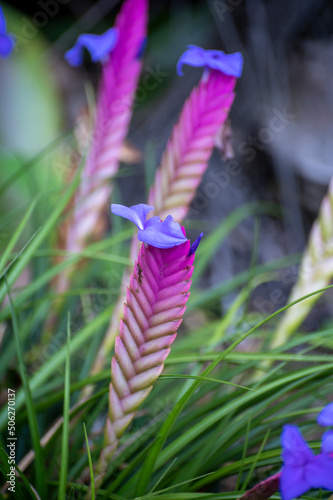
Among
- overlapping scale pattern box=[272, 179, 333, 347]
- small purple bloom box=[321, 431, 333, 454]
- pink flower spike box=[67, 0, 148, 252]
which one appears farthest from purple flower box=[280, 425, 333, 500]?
pink flower spike box=[67, 0, 148, 252]

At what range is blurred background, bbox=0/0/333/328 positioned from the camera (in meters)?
1.48

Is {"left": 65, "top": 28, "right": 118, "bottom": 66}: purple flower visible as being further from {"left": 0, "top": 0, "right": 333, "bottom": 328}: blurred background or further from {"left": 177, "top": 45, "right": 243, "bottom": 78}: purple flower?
{"left": 0, "top": 0, "right": 333, "bottom": 328}: blurred background

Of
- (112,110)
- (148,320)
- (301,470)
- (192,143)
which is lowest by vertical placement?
(301,470)

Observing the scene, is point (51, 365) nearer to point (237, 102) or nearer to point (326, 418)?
point (326, 418)

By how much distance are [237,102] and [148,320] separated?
1.46 metres

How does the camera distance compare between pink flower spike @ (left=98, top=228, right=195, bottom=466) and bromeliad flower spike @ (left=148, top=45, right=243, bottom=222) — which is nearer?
pink flower spike @ (left=98, top=228, right=195, bottom=466)

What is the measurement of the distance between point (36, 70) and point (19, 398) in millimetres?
1185

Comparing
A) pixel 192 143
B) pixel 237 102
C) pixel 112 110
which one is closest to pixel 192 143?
pixel 192 143

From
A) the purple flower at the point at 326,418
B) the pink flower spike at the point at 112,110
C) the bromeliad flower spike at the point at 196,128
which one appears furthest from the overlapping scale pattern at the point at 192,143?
the purple flower at the point at 326,418

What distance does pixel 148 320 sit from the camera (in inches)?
15.2

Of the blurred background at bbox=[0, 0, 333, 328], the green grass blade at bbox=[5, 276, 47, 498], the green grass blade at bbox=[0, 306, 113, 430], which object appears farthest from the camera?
the blurred background at bbox=[0, 0, 333, 328]

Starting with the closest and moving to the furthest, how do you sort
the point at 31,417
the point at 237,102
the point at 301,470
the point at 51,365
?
the point at 301,470 → the point at 31,417 → the point at 51,365 → the point at 237,102

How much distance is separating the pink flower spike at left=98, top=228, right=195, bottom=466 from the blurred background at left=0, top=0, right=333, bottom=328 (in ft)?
3.22

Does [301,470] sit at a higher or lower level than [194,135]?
lower
